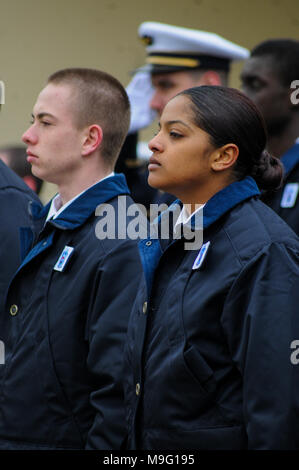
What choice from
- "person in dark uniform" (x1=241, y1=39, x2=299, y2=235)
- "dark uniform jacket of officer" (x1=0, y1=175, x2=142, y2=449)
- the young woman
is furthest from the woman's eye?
"person in dark uniform" (x1=241, y1=39, x2=299, y2=235)

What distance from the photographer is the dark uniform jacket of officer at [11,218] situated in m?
2.53

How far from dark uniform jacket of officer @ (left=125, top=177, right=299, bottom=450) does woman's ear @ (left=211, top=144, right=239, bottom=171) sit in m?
0.06

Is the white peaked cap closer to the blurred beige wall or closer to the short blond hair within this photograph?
the short blond hair

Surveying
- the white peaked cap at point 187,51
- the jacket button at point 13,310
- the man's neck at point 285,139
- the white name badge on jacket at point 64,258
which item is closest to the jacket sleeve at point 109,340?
the white name badge on jacket at point 64,258

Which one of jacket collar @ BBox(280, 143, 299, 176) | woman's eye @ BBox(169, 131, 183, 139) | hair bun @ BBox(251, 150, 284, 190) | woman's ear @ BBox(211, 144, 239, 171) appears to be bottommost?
jacket collar @ BBox(280, 143, 299, 176)

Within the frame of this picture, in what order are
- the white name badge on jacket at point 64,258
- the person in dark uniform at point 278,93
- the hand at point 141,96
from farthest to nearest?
1. the hand at point 141,96
2. the person in dark uniform at point 278,93
3. the white name badge on jacket at point 64,258

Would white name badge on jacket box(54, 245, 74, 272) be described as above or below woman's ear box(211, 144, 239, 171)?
below

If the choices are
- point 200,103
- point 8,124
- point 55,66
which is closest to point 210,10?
point 55,66

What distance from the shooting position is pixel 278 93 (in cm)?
313

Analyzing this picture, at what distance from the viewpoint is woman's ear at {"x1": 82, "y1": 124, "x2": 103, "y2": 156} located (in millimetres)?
2480

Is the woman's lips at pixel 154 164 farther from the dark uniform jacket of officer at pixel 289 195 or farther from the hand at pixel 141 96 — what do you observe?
the hand at pixel 141 96

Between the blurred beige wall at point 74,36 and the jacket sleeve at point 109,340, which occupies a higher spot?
the blurred beige wall at point 74,36

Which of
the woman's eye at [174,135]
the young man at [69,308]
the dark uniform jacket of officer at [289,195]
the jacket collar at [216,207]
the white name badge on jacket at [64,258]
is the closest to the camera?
the jacket collar at [216,207]

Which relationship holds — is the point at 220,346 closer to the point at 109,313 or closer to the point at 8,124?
the point at 109,313
